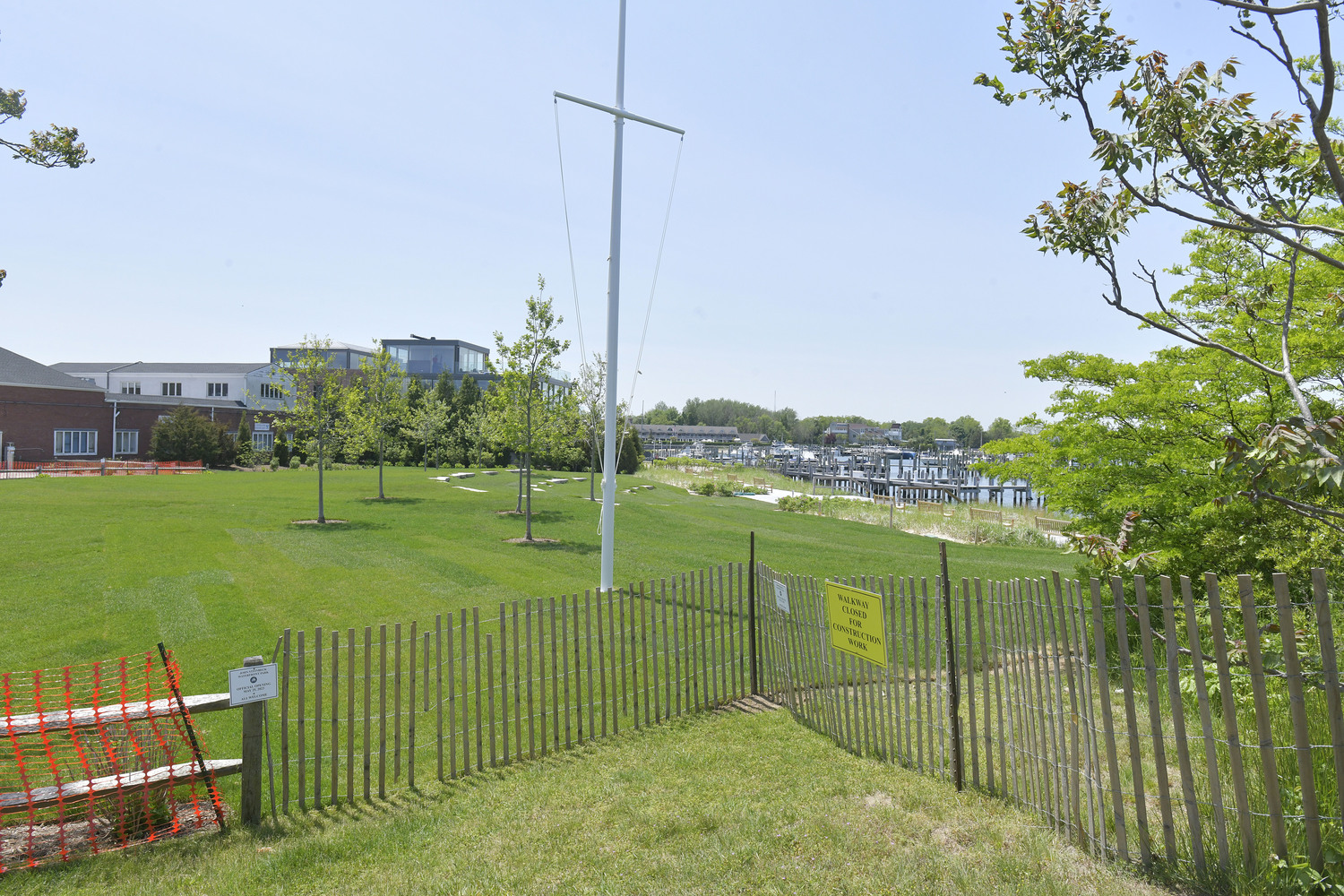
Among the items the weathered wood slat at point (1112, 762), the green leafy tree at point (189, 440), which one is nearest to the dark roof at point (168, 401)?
the green leafy tree at point (189, 440)

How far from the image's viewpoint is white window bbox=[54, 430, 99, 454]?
143 ft

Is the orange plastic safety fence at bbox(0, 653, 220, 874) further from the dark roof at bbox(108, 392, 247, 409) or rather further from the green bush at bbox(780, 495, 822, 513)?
the dark roof at bbox(108, 392, 247, 409)

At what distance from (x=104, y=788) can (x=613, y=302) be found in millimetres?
9358

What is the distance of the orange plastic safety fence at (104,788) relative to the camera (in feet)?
16.6

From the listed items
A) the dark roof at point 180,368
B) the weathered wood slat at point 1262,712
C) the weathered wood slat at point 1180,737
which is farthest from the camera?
the dark roof at point 180,368

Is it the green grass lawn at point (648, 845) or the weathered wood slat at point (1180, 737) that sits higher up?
the weathered wood slat at point (1180, 737)

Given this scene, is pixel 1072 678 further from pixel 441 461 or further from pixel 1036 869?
pixel 441 461

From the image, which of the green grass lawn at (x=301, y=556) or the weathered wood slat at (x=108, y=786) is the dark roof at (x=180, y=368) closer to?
the green grass lawn at (x=301, y=556)

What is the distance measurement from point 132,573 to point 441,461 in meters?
40.0

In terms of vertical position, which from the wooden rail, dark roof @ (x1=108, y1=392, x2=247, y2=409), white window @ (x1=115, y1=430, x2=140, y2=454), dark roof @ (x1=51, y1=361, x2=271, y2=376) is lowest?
the wooden rail

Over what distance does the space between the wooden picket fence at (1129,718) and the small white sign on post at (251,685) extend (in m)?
4.59

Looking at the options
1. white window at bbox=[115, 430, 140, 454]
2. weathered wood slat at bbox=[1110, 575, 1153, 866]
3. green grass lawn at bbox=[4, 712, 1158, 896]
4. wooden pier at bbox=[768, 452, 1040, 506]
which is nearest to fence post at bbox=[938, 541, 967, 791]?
green grass lawn at bbox=[4, 712, 1158, 896]

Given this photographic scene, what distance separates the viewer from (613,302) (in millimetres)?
12680

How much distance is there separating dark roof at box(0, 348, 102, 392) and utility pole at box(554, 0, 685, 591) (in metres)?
45.2
